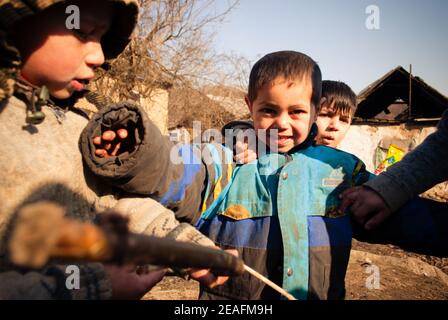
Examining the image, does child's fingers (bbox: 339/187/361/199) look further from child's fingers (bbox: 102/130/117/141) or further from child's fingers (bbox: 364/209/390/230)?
child's fingers (bbox: 102/130/117/141)

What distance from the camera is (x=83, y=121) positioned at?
150cm

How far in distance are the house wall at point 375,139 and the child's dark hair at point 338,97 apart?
11447mm

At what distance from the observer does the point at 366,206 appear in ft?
4.98

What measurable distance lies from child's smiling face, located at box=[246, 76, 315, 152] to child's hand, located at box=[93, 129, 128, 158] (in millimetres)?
756

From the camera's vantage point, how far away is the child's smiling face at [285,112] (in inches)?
67.8

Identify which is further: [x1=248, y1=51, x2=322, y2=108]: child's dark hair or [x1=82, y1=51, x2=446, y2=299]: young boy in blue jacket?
[x1=248, y1=51, x2=322, y2=108]: child's dark hair

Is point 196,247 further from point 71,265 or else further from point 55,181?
point 55,181

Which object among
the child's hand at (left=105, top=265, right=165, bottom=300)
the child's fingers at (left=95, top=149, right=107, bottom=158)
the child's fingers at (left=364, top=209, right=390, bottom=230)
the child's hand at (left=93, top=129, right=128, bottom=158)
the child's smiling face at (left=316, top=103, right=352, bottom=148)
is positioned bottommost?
the child's hand at (left=105, top=265, right=165, bottom=300)

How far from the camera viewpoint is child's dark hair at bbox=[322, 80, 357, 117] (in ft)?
10.7

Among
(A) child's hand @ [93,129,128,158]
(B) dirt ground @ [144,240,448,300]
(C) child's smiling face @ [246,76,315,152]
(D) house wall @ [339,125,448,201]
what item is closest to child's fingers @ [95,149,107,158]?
(A) child's hand @ [93,129,128,158]

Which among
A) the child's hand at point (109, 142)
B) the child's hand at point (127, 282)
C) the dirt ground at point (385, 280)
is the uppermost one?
the child's hand at point (109, 142)

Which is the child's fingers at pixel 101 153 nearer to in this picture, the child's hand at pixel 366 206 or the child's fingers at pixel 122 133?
the child's fingers at pixel 122 133

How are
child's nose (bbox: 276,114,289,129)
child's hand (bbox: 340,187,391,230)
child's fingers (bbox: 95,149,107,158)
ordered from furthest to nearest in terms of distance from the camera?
child's nose (bbox: 276,114,289,129) < child's hand (bbox: 340,187,391,230) < child's fingers (bbox: 95,149,107,158)

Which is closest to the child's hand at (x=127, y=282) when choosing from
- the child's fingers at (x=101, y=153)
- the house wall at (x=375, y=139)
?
the child's fingers at (x=101, y=153)
